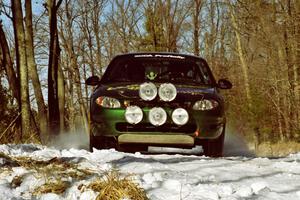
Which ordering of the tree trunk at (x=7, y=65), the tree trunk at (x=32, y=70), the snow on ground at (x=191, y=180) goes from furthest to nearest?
the tree trunk at (x=7, y=65) → the tree trunk at (x=32, y=70) → the snow on ground at (x=191, y=180)

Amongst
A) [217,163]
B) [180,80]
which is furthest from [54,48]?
[217,163]

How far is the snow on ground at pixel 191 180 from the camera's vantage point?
122 inches

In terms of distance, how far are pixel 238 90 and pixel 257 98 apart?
706cm

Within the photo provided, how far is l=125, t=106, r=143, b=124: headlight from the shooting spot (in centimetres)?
594

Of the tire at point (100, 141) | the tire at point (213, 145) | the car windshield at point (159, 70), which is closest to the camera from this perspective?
the tire at point (100, 141)

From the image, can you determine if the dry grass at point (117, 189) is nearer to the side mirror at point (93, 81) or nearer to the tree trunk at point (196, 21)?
the side mirror at point (93, 81)

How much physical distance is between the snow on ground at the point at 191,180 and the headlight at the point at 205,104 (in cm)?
135

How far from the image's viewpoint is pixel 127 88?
6129 millimetres

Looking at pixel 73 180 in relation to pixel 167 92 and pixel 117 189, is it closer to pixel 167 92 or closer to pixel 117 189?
pixel 117 189

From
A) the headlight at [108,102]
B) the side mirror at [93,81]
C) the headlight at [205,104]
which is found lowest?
the headlight at [205,104]

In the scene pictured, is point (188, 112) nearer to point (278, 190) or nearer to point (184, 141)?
point (184, 141)

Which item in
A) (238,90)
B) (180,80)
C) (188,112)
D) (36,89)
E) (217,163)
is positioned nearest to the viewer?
(217,163)

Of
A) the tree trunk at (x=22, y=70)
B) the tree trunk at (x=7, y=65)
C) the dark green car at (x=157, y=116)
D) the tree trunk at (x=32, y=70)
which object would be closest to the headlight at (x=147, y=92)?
the dark green car at (x=157, y=116)

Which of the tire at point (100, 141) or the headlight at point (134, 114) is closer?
the headlight at point (134, 114)
